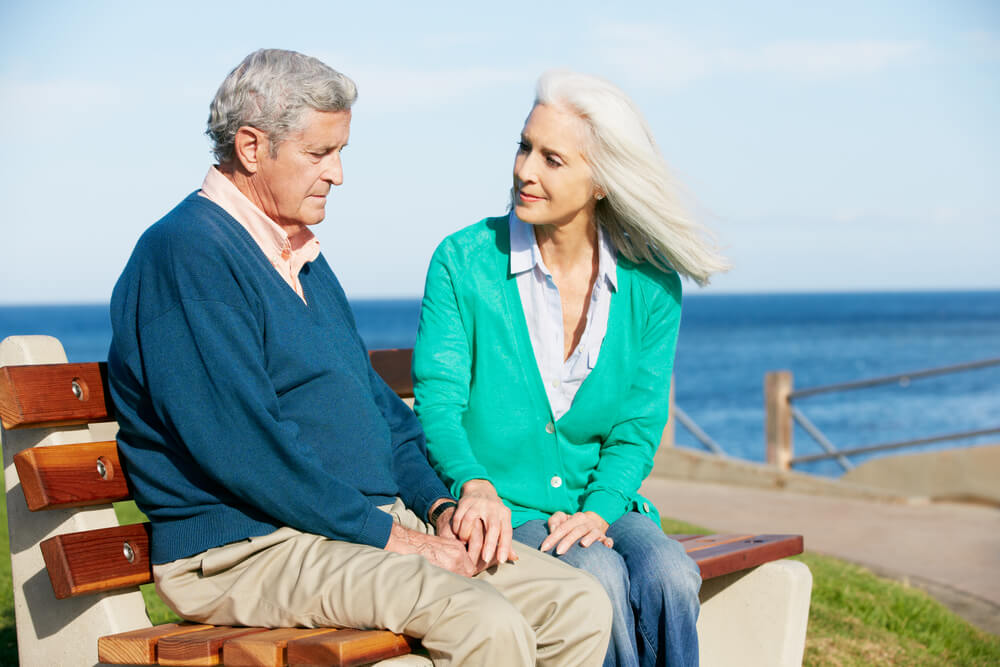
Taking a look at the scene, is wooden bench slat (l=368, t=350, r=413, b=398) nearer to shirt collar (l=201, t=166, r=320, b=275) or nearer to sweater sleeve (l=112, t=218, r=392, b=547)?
shirt collar (l=201, t=166, r=320, b=275)

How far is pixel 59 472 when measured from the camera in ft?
8.39

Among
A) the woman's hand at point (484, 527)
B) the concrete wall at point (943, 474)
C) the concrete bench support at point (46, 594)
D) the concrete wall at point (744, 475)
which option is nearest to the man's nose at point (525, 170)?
the woman's hand at point (484, 527)

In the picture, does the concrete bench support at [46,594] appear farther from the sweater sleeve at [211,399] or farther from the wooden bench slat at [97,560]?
the sweater sleeve at [211,399]

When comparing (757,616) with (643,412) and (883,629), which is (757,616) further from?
(883,629)

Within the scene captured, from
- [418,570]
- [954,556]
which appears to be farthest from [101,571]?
[954,556]

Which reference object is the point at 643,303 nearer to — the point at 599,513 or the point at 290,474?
the point at 599,513

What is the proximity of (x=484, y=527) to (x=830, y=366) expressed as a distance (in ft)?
215

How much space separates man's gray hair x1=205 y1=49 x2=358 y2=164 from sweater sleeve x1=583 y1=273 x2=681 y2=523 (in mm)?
1201

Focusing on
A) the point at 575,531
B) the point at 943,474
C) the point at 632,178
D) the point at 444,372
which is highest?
the point at 632,178

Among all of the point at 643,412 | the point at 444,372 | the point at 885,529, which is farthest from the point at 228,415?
the point at 885,529

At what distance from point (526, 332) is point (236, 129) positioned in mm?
1043

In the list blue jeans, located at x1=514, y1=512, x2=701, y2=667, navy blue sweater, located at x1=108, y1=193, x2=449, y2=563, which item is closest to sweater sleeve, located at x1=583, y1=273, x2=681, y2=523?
blue jeans, located at x1=514, y1=512, x2=701, y2=667

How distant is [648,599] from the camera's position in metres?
2.88

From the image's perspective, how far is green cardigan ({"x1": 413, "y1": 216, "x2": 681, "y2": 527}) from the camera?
321cm
